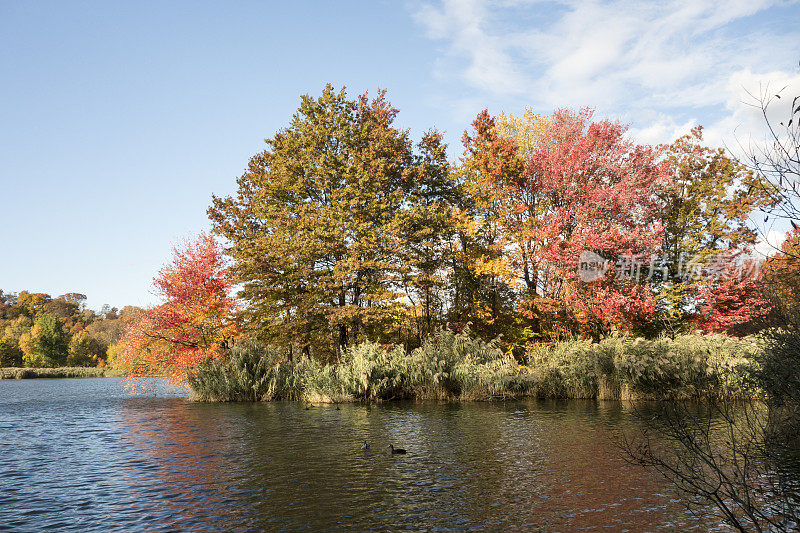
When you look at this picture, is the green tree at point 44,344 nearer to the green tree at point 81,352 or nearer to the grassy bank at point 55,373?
the green tree at point 81,352

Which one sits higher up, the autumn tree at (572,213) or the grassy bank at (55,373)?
the autumn tree at (572,213)

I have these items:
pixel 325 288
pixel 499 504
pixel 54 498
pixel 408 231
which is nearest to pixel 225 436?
pixel 54 498

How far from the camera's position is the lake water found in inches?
289

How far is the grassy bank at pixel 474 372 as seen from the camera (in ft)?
66.8

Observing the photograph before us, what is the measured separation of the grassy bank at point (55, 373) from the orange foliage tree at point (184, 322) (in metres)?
45.4

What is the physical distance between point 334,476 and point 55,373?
7199 cm

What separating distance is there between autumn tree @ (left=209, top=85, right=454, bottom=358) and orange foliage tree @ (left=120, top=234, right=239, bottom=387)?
1.97 metres

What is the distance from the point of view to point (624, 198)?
25594 mm

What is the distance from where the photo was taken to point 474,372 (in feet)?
73.4

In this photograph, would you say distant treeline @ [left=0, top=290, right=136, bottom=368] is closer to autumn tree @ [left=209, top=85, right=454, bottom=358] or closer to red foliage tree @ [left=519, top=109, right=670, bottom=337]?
autumn tree @ [left=209, top=85, right=454, bottom=358]

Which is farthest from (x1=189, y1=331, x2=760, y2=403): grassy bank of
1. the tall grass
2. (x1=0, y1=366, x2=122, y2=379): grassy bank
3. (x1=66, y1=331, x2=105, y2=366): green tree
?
(x1=66, y1=331, x2=105, y2=366): green tree

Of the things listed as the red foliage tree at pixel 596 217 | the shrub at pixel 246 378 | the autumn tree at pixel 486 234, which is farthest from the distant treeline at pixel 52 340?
the red foliage tree at pixel 596 217

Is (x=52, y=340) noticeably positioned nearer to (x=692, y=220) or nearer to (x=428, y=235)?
(x=428, y=235)

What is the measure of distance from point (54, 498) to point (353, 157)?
71.7 ft
